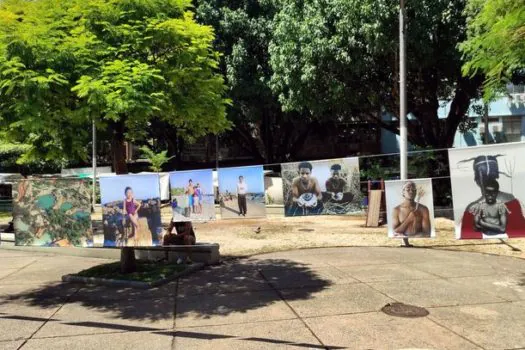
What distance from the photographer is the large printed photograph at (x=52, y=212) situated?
894 cm

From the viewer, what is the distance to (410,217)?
35.9 feet

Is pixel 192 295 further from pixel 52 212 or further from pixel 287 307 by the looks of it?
pixel 52 212

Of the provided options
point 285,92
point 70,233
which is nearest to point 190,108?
point 70,233

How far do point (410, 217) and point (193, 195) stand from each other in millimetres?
4442

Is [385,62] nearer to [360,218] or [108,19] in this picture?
[360,218]

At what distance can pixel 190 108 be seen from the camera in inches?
349

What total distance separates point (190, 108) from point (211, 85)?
595 mm

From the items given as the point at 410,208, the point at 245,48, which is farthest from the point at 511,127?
the point at 410,208

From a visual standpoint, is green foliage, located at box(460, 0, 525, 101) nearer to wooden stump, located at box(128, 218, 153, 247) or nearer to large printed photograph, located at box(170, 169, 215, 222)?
large printed photograph, located at box(170, 169, 215, 222)

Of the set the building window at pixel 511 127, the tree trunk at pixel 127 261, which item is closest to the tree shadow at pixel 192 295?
the tree trunk at pixel 127 261

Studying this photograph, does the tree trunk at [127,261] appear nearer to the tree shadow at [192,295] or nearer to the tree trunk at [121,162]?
the tree trunk at [121,162]

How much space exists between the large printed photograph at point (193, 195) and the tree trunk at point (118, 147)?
91cm

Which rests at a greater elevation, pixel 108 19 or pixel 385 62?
pixel 385 62

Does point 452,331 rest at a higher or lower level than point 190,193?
lower
